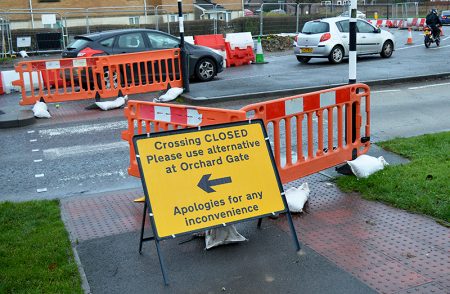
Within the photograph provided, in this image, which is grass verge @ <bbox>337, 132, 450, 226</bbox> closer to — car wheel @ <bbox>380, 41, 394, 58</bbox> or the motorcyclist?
car wheel @ <bbox>380, 41, 394, 58</bbox>

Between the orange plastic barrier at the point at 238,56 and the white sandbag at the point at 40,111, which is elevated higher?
the orange plastic barrier at the point at 238,56

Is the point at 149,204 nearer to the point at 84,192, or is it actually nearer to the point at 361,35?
the point at 84,192

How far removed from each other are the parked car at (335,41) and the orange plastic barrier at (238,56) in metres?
2.09

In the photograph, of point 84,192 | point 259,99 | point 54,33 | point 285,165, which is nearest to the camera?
point 285,165

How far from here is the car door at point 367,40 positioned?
2228 centimetres

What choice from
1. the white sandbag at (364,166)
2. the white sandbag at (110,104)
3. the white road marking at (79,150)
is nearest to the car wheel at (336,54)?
the white sandbag at (110,104)

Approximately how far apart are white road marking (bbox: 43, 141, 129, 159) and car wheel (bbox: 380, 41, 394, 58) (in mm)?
14973

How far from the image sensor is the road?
27.0 feet

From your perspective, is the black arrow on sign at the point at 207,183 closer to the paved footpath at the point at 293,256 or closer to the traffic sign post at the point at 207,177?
the traffic sign post at the point at 207,177

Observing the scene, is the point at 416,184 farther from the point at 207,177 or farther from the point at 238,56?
the point at 238,56

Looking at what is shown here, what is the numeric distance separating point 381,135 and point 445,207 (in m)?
4.18

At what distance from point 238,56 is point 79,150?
46.5 ft

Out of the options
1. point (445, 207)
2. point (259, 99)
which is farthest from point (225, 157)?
point (259, 99)

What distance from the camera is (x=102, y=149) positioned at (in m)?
10.1
